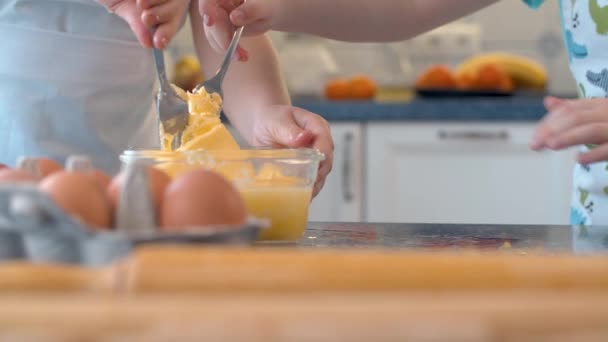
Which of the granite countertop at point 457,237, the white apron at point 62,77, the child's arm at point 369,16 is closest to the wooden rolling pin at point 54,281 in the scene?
the granite countertop at point 457,237

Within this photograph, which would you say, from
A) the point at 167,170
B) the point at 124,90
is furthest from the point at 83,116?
the point at 167,170

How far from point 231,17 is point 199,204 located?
0.43 m

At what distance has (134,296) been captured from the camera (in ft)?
1.10

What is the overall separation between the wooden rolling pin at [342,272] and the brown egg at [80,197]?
0.36ft

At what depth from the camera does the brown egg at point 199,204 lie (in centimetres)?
47

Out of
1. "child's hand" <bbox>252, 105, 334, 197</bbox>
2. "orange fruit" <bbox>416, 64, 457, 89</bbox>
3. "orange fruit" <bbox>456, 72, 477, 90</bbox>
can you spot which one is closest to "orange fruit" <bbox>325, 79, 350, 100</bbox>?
"orange fruit" <bbox>416, 64, 457, 89</bbox>

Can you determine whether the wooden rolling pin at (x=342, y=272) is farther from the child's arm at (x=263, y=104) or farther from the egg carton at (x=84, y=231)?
the child's arm at (x=263, y=104)

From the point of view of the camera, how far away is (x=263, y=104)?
42.1 inches

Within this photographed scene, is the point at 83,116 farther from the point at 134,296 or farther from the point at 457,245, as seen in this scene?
the point at 134,296

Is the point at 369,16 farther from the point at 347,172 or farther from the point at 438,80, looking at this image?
the point at 438,80

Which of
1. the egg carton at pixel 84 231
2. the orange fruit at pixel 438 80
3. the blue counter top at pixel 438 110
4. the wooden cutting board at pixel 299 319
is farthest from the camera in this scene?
the orange fruit at pixel 438 80

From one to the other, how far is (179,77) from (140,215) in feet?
7.05

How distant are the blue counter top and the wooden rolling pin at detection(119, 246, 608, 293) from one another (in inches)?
71.6

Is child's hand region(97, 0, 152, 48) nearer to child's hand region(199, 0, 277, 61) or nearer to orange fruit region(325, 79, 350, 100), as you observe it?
child's hand region(199, 0, 277, 61)
